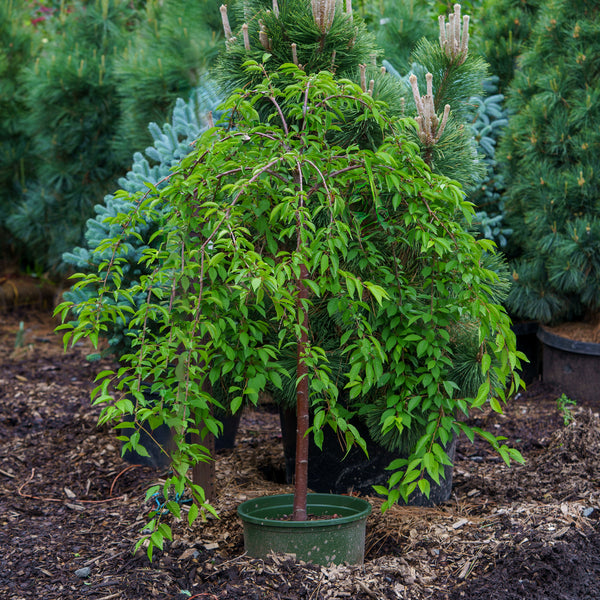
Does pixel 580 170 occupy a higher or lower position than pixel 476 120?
lower

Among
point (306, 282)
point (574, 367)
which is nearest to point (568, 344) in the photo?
point (574, 367)

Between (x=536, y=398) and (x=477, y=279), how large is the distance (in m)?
2.21

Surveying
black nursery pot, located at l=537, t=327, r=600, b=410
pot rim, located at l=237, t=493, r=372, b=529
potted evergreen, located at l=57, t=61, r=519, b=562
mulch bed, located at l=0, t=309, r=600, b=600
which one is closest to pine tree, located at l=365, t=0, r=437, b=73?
black nursery pot, located at l=537, t=327, r=600, b=410

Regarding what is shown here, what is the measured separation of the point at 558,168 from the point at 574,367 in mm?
1106

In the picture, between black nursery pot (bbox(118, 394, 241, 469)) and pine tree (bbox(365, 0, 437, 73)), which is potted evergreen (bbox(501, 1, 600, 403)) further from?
black nursery pot (bbox(118, 394, 241, 469))

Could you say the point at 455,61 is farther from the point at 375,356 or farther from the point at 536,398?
the point at 536,398

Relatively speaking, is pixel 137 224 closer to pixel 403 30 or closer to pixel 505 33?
pixel 403 30

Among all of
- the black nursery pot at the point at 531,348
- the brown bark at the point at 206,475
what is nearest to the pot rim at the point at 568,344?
the black nursery pot at the point at 531,348

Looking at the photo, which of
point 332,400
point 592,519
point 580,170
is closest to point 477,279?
point 332,400

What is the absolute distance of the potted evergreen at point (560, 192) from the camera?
3.71 m

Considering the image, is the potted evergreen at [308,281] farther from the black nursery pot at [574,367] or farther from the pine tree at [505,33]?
the pine tree at [505,33]

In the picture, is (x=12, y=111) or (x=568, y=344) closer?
(x=568, y=344)

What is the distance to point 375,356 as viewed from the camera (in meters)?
1.91

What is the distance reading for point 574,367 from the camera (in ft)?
12.6
